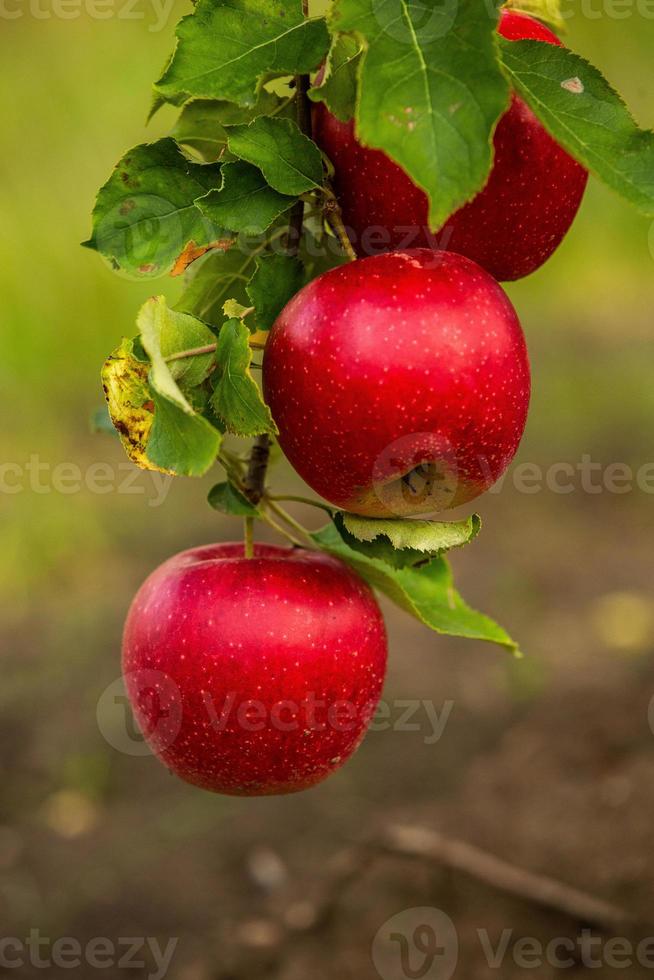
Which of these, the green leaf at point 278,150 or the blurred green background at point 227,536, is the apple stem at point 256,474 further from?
the blurred green background at point 227,536

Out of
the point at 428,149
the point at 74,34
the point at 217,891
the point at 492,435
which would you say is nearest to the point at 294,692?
the point at 492,435

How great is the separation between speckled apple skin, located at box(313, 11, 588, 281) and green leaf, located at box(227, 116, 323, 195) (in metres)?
0.03

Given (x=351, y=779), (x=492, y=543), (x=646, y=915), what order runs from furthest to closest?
(x=492, y=543) → (x=351, y=779) → (x=646, y=915)

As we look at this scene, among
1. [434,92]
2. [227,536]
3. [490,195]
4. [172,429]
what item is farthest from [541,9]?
[227,536]

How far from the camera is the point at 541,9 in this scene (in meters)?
0.65

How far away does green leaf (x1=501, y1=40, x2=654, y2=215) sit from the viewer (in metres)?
0.51

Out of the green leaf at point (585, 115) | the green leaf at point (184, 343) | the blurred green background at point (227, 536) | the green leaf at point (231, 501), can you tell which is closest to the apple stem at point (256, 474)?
the green leaf at point (231, 501)

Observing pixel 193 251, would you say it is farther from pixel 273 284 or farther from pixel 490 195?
pixel 490 195

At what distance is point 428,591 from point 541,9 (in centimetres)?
36

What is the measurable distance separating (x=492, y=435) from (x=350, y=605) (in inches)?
7.1

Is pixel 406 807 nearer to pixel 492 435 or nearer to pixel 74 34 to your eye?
pixel 492 435

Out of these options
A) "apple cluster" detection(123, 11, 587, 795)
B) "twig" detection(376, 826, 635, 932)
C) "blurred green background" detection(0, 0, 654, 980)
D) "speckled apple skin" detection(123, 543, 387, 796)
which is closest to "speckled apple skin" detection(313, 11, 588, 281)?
"apple cluster" detection(123, 11, 587, 795)

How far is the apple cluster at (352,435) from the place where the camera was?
1.77ft

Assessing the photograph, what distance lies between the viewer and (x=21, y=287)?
2.79 meters
